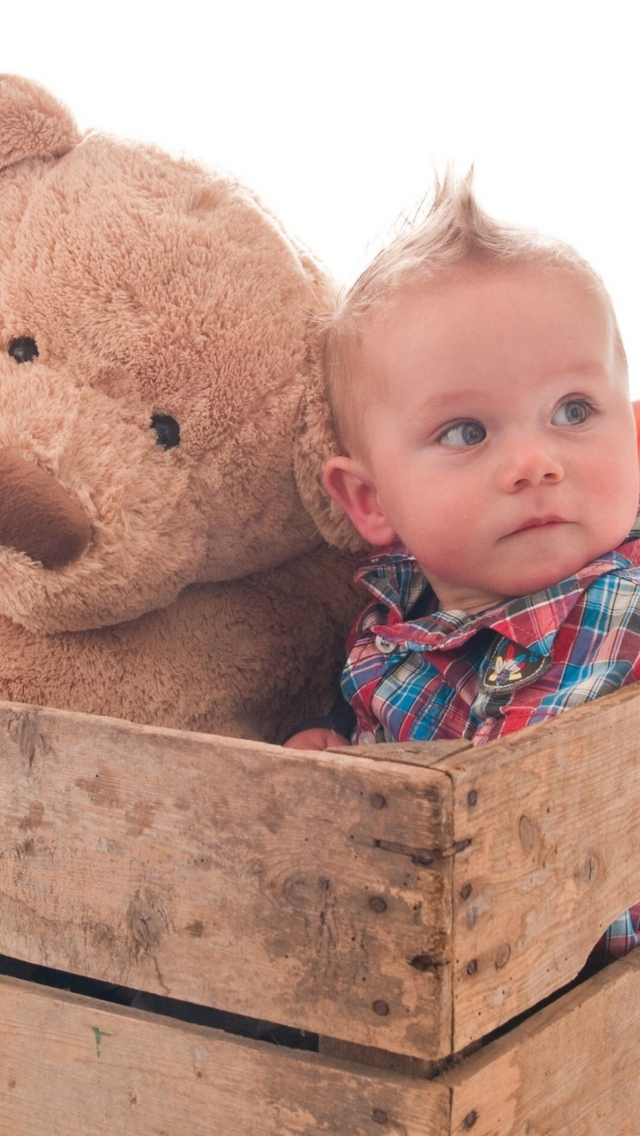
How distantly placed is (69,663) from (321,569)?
25 centimetres

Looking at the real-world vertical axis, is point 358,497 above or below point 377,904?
above

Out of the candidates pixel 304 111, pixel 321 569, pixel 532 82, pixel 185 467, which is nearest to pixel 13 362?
pixel 185 467

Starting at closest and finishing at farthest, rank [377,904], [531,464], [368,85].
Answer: [377,904] < [531,464] < [368,85]

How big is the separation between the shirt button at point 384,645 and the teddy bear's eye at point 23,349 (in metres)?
0.37

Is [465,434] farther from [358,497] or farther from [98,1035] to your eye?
[98,1035]

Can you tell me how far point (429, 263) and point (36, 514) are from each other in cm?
36

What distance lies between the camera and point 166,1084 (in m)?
0.76

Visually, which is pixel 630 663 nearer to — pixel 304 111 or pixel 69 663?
pixel 69 663

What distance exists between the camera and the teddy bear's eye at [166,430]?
957 mm

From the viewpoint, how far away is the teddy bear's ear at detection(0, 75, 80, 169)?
38.0 inches

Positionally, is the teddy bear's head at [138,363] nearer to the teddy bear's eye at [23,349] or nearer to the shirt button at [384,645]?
the teddy bear's eye at [23,349]

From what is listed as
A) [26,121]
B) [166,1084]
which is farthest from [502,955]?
[26,121]

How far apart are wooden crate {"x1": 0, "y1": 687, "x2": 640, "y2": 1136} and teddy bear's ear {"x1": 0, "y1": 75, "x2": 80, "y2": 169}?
0.47 meters

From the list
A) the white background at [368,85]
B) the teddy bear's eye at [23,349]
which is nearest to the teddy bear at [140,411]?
the teddy bear's eye at [23,349]
